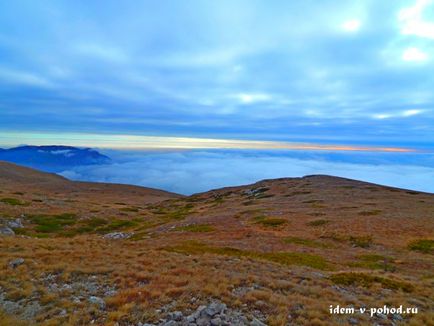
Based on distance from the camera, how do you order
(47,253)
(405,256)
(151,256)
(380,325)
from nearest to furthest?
(380,325) < (47,253) < (151,256) < (405,256)

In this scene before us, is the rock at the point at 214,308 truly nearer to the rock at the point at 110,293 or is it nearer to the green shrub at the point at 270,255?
the rock at the point at 110,293

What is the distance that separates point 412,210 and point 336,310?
5112cm

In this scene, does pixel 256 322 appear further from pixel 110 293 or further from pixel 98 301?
pixel 110 293

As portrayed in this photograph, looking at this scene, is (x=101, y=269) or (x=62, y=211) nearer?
(x=101, y=269)

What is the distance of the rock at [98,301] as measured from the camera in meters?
13.2

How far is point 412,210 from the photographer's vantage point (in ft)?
182

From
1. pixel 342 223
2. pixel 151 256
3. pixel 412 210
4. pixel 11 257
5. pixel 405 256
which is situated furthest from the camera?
pixel 412 210

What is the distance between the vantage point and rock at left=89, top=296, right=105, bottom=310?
13.2 metres

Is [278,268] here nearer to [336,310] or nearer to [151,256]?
[336,310]

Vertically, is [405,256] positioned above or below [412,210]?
below

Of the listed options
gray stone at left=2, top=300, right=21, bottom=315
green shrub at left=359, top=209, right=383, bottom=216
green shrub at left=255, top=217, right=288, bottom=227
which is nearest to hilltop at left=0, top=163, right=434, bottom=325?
gray stone at left=2, top=300, right=21, bottom=315

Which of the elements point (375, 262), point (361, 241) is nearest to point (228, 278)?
point (375, 262)

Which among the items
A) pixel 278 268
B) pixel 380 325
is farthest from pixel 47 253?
pixel 380 325

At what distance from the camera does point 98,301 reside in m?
13.6
